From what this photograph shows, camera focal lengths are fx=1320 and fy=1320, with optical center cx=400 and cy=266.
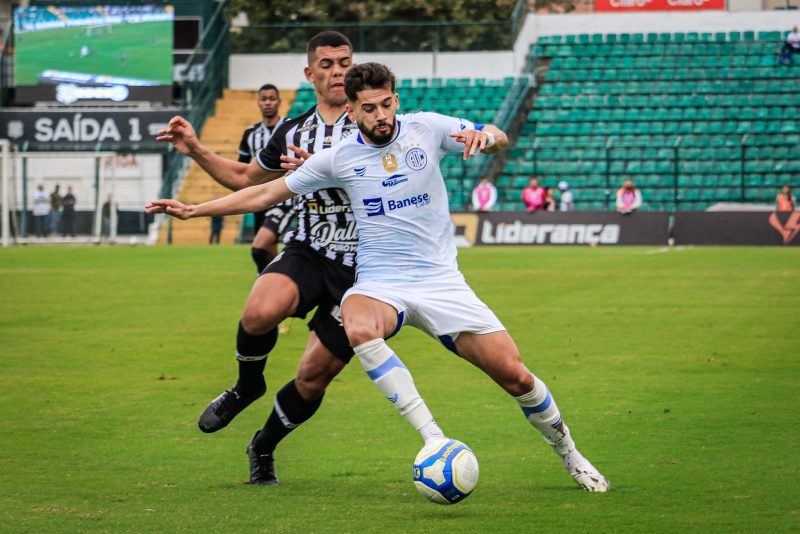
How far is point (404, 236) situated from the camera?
6820 mm

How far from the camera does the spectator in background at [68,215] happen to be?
123 ft

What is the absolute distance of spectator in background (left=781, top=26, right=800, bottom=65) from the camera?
133 ft

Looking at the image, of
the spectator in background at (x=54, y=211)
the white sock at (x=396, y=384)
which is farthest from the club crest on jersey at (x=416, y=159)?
the spectator in background at (x=54, y=211)

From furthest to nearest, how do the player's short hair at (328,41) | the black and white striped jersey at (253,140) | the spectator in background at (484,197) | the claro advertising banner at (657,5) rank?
the claro advertising banner at (657,5), the spectator in background at (484,197), the black and white striped jersey at (253,140), the player's short hair at (328,41)

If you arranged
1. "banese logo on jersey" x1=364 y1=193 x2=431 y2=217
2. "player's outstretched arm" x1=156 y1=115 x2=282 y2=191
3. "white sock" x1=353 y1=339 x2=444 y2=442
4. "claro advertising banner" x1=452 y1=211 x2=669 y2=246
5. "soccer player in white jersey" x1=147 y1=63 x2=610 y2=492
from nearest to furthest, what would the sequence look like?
"white sock" x1=353 y1=339 x2=444 y2=442 < "soccer player in white jersey" x1=147 y1=63 x2=610 y2=492 < "banese logo on jersey" x1=364 y1=193 x2=431 y2=217 < "player's outstretched arm" x1=156 y1=115 x2=282 y2=191 < "claro advertising banner" x1=452 y1=211 x2=669 y2=246

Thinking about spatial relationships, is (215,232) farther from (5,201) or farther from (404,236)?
(404,236)

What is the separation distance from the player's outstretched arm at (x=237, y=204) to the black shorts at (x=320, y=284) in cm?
46

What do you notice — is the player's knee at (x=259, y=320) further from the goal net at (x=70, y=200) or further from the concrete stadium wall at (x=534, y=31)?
the concrete stadium wall at (x=534, y=31)

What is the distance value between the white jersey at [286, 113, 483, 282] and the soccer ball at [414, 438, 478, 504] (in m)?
1.07

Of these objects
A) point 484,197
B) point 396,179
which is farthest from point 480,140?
point 484,197

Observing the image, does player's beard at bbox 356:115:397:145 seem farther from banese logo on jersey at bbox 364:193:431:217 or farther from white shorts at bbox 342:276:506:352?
white shorts at bbox 342:276:506:352

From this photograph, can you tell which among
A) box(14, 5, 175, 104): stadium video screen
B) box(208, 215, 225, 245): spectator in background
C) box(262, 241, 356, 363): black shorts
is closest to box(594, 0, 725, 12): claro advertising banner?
box(14, 5, 175, 104): stadium video screen

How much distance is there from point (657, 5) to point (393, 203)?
38231 millimetres

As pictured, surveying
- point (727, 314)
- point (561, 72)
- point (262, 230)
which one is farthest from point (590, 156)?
point (262, 230)
